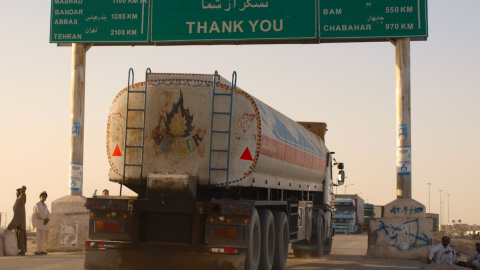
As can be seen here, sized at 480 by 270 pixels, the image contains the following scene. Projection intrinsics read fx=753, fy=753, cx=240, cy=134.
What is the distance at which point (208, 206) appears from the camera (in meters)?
12.3

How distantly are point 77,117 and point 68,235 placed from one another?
3383 millimetres

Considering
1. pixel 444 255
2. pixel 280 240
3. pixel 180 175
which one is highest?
pixel 180 175

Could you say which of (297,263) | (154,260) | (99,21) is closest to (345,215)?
(99,21)

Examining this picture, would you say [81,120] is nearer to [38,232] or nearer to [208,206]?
[38,232]

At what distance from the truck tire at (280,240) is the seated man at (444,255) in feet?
13.2

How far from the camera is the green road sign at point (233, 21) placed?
816 inches

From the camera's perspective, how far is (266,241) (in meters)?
13.7

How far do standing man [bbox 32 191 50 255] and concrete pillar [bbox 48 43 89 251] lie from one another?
1163 millimetres

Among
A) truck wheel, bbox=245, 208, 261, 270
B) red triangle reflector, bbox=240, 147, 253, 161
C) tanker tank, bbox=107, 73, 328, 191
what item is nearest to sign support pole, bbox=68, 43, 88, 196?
tanker tank, bbox=107, 73, 328, 191

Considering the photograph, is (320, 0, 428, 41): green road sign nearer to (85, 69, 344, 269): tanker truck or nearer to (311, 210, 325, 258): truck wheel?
(311, 210, 325, 258): truck wheel

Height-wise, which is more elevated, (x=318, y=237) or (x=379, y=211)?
(x=379, y=211)

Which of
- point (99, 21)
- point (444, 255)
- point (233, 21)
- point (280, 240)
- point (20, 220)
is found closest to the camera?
point (280, 240)

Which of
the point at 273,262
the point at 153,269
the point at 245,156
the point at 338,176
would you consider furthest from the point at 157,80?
the point at 338,176

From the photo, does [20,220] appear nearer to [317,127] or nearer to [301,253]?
[301,253]
